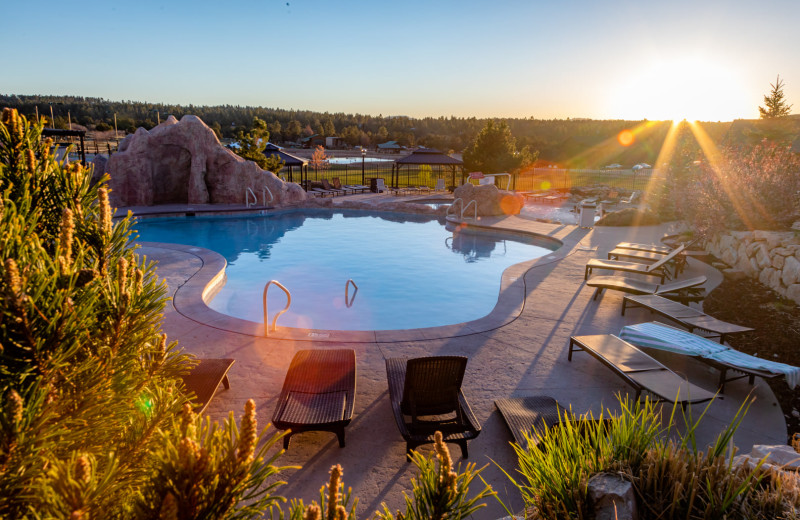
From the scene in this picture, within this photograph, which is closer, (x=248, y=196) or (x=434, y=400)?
(x=434, y=400)

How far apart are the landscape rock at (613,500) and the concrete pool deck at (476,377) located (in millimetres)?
1190

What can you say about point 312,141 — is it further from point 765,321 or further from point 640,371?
point 640,371

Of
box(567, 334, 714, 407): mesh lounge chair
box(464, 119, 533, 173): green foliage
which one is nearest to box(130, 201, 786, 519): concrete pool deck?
box(567, 334, 714, 407): mesh lounge chair

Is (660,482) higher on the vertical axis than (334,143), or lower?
lower

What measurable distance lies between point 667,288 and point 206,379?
26.1 feet

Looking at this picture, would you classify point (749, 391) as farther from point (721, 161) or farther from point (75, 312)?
point (721, 161)

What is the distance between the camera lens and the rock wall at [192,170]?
2145 cm

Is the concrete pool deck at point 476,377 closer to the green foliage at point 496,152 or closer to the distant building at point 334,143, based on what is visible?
the green foliage at point 496,152

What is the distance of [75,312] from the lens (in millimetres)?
1298

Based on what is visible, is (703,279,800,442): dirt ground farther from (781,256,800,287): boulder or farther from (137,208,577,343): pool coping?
(137,208,577,343): pool coping

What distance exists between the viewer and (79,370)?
53.9 inches

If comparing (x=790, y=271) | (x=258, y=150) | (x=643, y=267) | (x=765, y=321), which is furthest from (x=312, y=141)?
(x=765, y=321)

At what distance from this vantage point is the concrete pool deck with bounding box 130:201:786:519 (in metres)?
4.39

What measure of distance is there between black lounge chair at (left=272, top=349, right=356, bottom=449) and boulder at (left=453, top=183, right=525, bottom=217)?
48.4 ft
